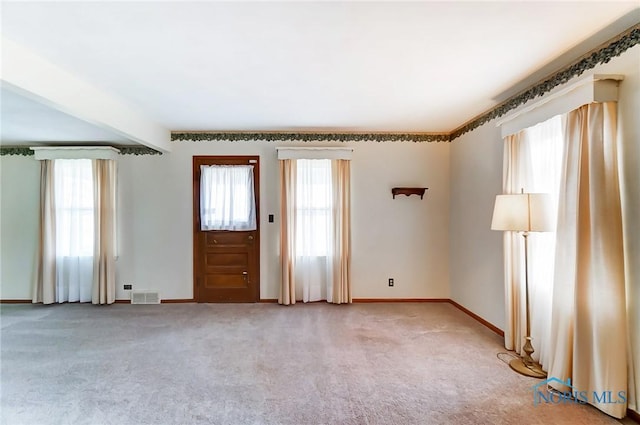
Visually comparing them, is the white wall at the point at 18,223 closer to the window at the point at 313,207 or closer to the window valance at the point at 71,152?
the window valance at the point at 71,152

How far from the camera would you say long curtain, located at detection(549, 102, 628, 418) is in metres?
1.89

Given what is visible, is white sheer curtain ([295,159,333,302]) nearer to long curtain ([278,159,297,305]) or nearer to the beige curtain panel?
long curtain ([278,159,297,305])

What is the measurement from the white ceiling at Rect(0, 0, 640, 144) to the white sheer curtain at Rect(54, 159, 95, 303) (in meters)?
1.17

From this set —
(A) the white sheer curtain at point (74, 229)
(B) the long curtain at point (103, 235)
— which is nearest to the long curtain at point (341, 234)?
(B) the long curtain at point (103, 235)

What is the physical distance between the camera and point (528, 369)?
252 centimetres

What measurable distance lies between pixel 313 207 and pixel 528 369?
119 inches

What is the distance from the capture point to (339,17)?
68.2 inches

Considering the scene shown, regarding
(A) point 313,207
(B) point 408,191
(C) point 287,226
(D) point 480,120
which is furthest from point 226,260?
(D) point 480,120

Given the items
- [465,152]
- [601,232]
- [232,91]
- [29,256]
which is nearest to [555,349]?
[601,232]

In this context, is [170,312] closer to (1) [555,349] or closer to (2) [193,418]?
(2) [193,418]

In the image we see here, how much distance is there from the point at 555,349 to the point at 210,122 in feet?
14.2

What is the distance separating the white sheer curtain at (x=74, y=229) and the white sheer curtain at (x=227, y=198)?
1.73 meters

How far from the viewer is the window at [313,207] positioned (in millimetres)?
4355

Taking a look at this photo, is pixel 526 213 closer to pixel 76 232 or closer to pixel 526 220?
pixel 526 220
